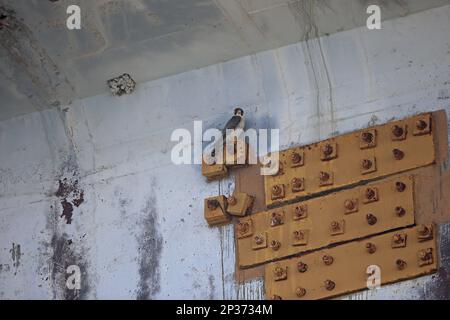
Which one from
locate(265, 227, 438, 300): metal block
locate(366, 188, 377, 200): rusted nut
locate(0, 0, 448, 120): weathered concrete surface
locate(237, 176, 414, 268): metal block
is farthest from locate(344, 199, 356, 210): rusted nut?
locate(0, 0, 448, 120): weathered concrete surface

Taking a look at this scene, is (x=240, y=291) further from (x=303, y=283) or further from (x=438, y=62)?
(x=438, y=62)

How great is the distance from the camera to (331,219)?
9.20 metres

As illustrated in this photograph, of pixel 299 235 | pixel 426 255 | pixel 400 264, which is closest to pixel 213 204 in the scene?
pixel 299 235

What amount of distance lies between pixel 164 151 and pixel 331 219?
1464 millimetres

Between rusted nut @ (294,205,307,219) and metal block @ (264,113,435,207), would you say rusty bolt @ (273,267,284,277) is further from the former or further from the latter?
metal block @ (264,113,435,207)

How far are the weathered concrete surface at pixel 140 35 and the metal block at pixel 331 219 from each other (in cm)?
125

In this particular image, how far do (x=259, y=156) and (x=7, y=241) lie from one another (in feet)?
6.55

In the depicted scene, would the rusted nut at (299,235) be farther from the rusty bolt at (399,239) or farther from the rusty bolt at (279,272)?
the rusty bolt at (399,239)

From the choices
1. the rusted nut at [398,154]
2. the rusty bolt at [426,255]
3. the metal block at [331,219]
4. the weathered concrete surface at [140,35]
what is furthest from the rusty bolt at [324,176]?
the weathered concrete surface at [140,35]

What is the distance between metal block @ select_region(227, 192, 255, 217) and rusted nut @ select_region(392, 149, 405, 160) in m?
1.03

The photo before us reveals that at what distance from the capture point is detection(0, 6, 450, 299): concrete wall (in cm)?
949

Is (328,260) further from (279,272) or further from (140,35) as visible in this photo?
(140,35)

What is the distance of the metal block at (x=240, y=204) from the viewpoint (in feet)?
31.1

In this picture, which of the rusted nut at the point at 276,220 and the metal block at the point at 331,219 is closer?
the metal block at the point at 331,219
